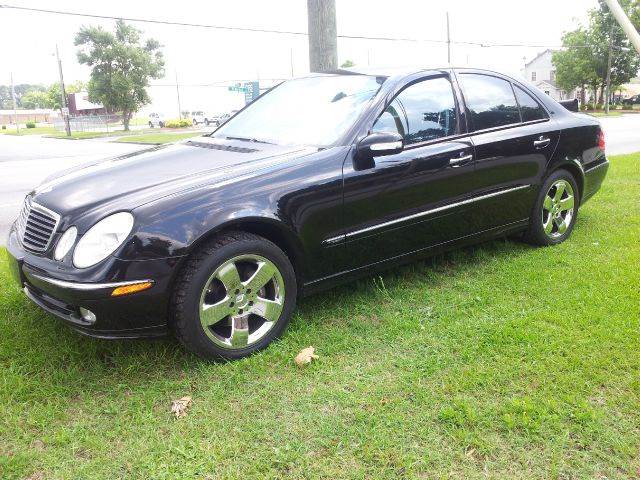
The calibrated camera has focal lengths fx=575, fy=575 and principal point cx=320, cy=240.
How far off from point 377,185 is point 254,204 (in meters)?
0.86

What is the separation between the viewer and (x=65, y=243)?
2.83 meters

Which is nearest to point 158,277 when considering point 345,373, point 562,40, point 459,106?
point 345,373

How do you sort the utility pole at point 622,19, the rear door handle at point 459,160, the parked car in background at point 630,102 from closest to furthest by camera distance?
the rear door handle at point 459,160 < the utility pole at point 622,19 < the parked car in background at point 630,102

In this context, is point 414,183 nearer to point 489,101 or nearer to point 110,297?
point 489,101

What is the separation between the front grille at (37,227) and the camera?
2.95 m

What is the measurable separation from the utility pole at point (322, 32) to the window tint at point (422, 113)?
280cm

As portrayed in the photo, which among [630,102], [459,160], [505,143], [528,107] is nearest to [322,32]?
[528,107]

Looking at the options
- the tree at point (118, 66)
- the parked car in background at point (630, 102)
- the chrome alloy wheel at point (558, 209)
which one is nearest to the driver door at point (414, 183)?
the chrome alloy wheel at point (558, 209)

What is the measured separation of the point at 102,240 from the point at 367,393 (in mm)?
1472

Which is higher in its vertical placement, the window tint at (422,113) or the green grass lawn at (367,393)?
the window tint at (422,113)

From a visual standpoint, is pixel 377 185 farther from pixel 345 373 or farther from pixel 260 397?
pixel 260 397

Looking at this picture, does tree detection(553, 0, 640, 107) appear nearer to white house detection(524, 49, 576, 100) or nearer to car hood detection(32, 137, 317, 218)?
white house detection(524, 49, 576, 100)

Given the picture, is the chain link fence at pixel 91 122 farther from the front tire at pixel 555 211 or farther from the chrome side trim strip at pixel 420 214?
the chrome side trim strip at pixel 420 214

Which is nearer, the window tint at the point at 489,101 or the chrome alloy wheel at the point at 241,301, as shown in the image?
the chrome alloy wheel at the point at 241,301
